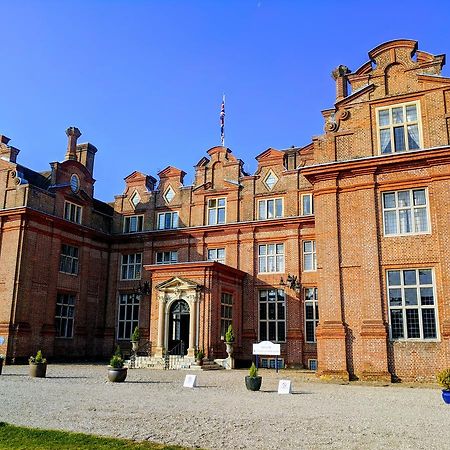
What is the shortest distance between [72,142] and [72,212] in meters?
5.77

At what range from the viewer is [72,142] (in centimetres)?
3566

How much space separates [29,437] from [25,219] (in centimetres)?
2285

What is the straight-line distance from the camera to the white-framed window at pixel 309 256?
2948 cm

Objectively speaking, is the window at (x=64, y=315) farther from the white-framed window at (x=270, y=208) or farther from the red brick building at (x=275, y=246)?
the white-framed window at (x=270, y=208)

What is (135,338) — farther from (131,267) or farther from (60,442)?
(60,442)

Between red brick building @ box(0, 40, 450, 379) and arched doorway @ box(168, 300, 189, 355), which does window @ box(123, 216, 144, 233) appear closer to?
red brick building @ box(0, 40, 450, 379)

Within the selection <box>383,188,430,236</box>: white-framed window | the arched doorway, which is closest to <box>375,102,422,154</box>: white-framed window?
<box>383,188,430,236</box>: white-framed window

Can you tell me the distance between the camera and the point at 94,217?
35.2 m

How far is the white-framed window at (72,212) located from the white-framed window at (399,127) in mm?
20821

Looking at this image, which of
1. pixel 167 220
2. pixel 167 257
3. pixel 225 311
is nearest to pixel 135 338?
pixel 225 311

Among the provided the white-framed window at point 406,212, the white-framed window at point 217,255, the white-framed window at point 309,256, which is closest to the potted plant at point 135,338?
the white-framed window at point 217,255

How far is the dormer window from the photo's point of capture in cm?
3170

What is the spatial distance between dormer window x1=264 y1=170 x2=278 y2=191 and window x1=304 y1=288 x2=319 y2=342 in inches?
278

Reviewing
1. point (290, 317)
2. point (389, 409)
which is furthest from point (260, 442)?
point (290, 317)
